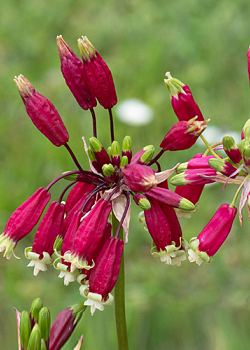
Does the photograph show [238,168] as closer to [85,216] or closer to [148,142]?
[85,216]

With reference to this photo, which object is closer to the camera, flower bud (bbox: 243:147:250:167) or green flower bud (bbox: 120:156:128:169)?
flower bud (bbox: 243:147:250:167)

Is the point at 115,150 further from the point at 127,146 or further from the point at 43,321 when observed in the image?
the point at 43,321

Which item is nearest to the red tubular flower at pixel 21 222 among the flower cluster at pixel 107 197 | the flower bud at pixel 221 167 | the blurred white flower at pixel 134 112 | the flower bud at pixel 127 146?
the flower cluster at pixel 107 197

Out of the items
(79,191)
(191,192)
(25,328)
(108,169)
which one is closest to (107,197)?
(108,169)

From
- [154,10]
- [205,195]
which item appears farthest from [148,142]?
[154,10]

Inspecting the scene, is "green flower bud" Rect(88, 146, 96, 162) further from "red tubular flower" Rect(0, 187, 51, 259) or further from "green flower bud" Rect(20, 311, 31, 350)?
"green flower bud" Rect(20, 311, 31, 350)

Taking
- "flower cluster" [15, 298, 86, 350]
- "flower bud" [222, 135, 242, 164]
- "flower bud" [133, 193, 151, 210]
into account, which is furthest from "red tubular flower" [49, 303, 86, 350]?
"flower bud" [222, 135, 242, 164]

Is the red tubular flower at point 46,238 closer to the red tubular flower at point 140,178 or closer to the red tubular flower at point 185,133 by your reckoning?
the red tubular flower at point 140,178
